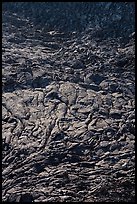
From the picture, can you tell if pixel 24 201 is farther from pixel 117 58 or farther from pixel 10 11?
pixel 10 11

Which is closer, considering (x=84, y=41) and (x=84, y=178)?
(x=84, y=178)

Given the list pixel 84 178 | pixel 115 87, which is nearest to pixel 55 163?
pixel 84 178

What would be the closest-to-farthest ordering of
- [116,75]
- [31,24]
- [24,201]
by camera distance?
1. [24,201]
2. [116,75]
3. [31,24]

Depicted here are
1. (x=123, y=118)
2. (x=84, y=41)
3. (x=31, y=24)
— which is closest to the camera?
(x=123, y=118)

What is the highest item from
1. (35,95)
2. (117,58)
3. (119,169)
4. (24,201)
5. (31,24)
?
(31,24)

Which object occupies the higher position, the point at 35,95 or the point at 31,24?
the point at 31,24

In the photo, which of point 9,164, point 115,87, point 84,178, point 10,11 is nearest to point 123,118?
point 115,87
